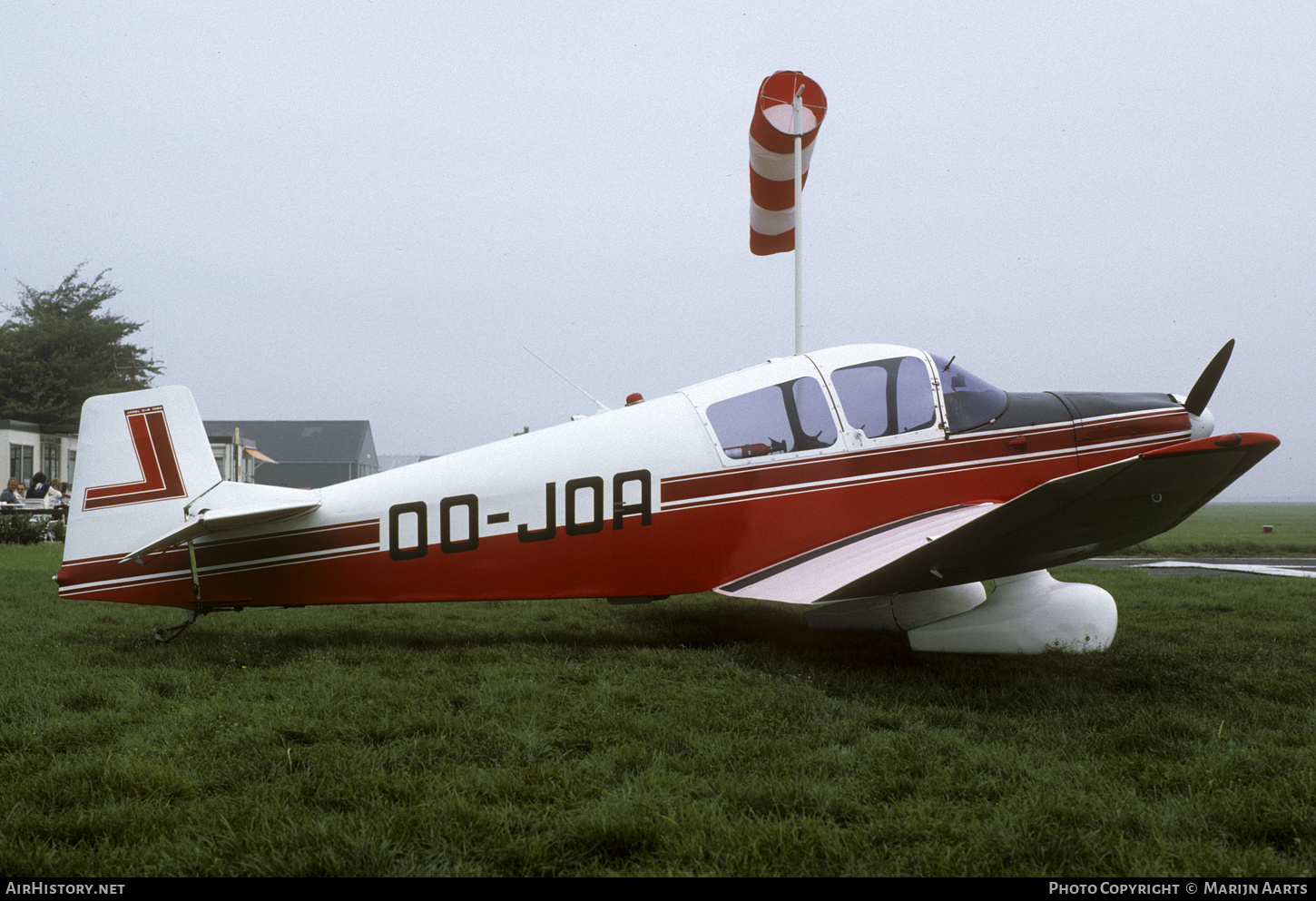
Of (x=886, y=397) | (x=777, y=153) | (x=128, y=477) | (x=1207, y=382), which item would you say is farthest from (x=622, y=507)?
(x=777, y=153)

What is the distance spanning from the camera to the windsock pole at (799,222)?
7.77 m

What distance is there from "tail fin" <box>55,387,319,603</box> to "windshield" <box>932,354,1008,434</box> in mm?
4064

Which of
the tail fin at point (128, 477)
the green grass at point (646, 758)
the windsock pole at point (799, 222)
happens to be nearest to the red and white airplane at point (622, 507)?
the tail fin at point (128, 477)

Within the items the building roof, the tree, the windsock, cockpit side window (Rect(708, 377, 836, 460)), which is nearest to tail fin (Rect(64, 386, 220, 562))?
cockpit side window (Rect(708, 377, 836, 460))

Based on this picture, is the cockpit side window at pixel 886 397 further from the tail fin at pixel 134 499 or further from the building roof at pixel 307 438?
the building roof at pixel 307 438

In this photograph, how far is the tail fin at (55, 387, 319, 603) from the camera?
483 centimetres

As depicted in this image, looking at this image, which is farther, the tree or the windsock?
the tree

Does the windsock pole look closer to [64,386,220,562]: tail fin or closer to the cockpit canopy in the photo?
the cockpit canopy

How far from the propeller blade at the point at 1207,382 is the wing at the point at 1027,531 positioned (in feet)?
3.44

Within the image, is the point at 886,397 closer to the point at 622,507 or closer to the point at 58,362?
the point at 622,507

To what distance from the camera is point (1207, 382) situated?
4965 millimetres

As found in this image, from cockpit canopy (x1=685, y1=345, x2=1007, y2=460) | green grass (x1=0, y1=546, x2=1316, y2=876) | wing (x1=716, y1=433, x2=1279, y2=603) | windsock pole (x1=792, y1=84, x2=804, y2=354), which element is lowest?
green grass (x1=0, y1=546, x2=1316, y2=876)

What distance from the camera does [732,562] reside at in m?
4.96

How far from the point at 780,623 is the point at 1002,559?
256 centimetres
